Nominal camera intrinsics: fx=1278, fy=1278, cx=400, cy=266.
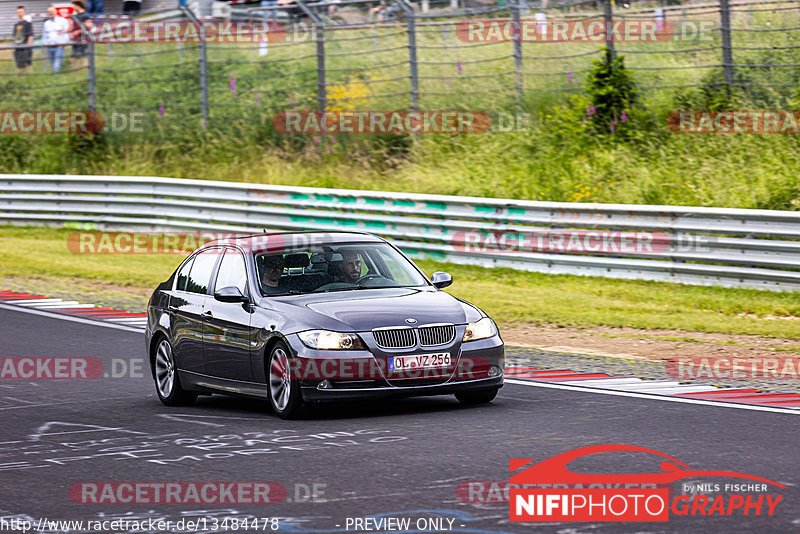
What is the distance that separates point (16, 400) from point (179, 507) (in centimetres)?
507

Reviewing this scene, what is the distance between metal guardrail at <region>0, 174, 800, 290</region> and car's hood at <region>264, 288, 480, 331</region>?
737 cm

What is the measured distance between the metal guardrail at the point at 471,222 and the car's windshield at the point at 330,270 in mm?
7049

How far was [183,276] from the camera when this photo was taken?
39.1 ft

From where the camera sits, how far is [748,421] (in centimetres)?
928

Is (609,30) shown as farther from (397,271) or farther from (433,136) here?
(397,271)

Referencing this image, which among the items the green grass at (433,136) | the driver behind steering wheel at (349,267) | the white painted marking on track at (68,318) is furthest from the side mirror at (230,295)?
the green grass at (433,136)

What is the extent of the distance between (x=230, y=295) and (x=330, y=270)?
3.01 ft

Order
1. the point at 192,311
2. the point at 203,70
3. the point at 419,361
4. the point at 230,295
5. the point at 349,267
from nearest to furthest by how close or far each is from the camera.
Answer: the point at 419,361
the point at 230,295
the point at 349,267
the point at 192,311
the point at 203,70

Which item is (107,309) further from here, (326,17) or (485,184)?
(326,17)

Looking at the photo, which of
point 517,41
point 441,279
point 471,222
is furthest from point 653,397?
point 517,41

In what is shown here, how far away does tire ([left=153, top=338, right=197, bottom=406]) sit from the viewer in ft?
37.4

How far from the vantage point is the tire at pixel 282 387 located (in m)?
9.70

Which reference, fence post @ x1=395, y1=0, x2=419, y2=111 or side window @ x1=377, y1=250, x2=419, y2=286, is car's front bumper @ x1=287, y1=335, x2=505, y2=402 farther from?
fence post @ x1=395, y1=0, x2=419, y2=111

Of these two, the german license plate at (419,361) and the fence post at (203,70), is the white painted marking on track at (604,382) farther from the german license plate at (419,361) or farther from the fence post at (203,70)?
the fence post at (203,70)
